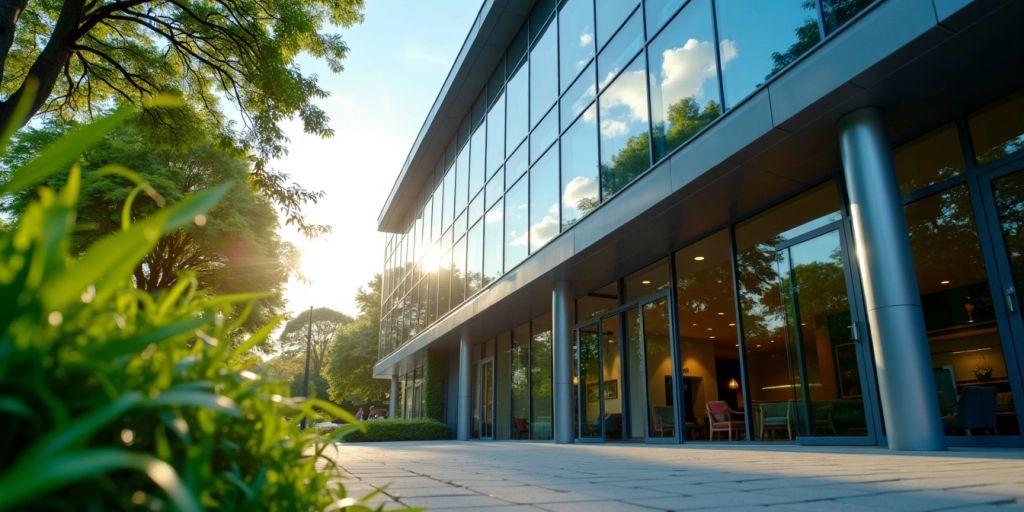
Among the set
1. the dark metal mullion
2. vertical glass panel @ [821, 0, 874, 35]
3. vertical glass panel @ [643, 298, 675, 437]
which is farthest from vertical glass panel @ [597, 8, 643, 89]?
vertical glass panel @ [643, 298, 675, 437]

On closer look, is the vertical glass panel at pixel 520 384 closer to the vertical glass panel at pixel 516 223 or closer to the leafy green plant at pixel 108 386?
the vertical glass panel at pixel 516 223

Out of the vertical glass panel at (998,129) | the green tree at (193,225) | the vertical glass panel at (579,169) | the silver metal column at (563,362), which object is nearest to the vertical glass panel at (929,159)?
the vertical glass panel at (998,129)

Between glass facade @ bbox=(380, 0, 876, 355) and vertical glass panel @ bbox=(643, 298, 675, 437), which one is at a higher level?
glass facade @ bbox=(380, 0, 876, 355)

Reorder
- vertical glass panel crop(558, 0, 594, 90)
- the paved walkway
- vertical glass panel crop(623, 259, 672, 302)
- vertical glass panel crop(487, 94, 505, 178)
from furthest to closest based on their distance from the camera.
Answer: vertical glass panel crop(487, 94, 505, 178), vertical glass panel crop(558, 0, 594, 90), vertical glass panel crop(623, 259, 672, 302), the paved walkway

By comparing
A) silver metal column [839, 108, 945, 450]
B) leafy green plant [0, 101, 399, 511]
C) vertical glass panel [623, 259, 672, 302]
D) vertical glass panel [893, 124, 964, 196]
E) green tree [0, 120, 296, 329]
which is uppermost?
green tree [0, 120, 296, 329]

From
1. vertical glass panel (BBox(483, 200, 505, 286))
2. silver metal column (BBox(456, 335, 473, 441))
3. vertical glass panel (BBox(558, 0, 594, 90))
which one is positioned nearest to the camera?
vertical glass panel (BBox(558, 0, 594, 90))

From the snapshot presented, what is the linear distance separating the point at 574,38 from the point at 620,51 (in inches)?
88.3

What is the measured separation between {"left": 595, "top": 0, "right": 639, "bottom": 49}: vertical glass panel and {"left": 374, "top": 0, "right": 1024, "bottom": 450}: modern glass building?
2.4 inches

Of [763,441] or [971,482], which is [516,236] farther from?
[971,482]

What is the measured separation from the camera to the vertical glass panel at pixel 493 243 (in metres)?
14.5

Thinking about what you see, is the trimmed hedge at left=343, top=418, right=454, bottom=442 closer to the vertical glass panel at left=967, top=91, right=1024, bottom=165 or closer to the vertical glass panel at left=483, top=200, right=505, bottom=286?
the vertical glass panel at left=483, top=200, right=505, bottom=286

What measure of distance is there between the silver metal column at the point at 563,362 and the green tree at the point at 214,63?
17.5 feet

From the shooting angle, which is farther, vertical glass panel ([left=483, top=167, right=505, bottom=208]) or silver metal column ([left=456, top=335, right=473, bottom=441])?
silver metal column ([left=456, top=335, right=473, bottom=441])

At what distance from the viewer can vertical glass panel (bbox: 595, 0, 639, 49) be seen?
10.2 meters
